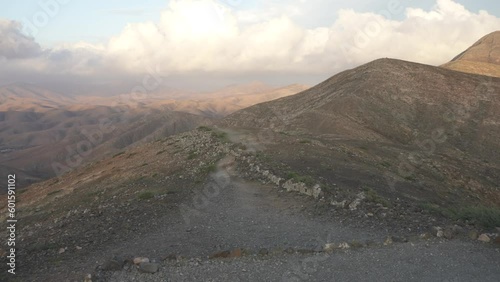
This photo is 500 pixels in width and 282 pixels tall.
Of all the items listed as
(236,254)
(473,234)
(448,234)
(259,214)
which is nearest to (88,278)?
(236,254)

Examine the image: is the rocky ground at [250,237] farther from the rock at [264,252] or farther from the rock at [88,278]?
the rock at [88,278]

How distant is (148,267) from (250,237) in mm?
5430

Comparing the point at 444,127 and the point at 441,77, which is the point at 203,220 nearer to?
the point at 444,127

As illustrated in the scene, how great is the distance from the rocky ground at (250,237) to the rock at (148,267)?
34 mm

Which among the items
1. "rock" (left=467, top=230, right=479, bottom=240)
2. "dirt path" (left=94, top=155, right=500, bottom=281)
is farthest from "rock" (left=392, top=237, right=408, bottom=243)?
"rock" (left=467, top=230, right=479, bottom=240)

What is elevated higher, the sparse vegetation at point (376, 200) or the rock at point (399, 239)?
the sparse vegetation at point (376, 200)

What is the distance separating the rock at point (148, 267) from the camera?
13.5m

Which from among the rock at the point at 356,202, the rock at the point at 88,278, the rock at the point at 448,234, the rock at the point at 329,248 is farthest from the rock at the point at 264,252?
the rock at the point at 448,234

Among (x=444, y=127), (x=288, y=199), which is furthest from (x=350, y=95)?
(x=288, y=199)

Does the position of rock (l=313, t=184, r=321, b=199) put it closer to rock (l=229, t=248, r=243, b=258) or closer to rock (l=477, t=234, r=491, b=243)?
rock (l=229, t=248, r=243, b=258)

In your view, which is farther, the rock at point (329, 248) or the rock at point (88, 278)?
the rock at point (329, 248)

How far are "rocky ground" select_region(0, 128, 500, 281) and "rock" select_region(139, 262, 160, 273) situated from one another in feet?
0.11

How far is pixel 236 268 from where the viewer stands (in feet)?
44.8

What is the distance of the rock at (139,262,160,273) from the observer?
13523mm
